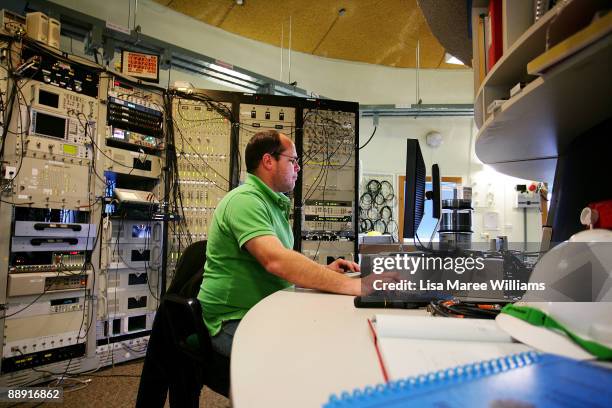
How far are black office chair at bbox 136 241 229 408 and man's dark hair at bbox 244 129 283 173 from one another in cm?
62

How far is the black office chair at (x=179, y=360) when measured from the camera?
3.13 ft

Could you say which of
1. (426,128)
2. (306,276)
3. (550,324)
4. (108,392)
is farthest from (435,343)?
(426,128)

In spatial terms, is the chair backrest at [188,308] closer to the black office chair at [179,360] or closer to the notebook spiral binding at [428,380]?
the black office chair at [179,360]

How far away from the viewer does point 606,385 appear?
1.07 feet

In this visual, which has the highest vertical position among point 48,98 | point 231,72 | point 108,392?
point 231,72

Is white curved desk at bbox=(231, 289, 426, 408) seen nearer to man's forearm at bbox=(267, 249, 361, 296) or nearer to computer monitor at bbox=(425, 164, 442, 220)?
man's forearm at bbox=(267, 249, 361, 296)

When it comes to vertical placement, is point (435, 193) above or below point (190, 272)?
above

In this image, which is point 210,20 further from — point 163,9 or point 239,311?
point 239,311

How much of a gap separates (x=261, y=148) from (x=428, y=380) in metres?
1.20

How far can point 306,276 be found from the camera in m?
0.98

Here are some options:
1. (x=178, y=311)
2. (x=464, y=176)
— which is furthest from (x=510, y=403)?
(x=464, y=176)

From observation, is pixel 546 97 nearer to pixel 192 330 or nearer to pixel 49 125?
pixel 192 330

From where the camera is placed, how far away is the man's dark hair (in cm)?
141

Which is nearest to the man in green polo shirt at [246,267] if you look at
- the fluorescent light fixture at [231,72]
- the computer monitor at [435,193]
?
the computer monitor at [435,193]
